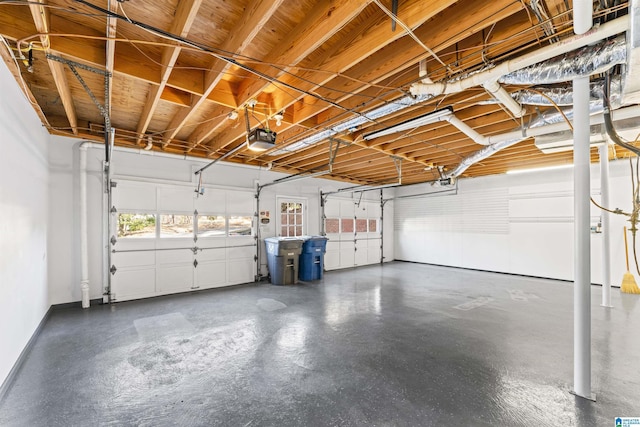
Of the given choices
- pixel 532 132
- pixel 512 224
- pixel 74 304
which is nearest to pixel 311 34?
pixel 532 132

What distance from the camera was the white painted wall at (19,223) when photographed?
7.45 feet

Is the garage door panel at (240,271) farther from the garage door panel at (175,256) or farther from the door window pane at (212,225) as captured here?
the garage door panel at (175,256)

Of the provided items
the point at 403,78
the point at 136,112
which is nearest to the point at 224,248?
the point at 136,112

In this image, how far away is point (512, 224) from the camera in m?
7.21

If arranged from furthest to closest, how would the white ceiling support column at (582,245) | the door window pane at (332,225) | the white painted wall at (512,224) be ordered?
the door window pane at (332,225), the white painted wall at (512,224), the white ceiling support column at (582,245)

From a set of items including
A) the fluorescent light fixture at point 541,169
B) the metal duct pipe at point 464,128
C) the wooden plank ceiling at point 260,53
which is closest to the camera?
the wooden plank ceiling at point 260,53

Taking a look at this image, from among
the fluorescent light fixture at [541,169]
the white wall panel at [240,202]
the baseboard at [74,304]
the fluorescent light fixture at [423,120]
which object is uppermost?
the fluorescent light fixture at [423,120]

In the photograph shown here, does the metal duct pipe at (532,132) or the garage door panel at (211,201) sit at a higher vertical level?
the metal duct pipe at (532,132)

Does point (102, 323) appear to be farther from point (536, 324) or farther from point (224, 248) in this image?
point (536, 324)

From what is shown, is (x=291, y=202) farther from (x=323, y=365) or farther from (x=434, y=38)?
(x=434, y=38)

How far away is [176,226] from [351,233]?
5093 millimetres

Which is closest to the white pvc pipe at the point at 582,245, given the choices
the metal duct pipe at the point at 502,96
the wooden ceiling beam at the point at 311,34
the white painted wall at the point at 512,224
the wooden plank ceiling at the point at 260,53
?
the metal duct pipe at the point at 502,96

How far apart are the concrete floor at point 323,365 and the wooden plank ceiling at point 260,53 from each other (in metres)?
2.65

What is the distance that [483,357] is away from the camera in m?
2.75
